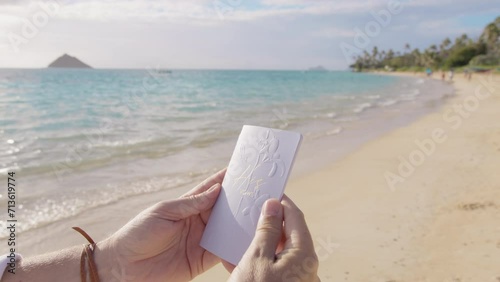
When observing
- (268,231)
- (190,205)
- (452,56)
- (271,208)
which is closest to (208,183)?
(190,205)

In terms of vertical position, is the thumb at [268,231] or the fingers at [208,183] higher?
the thumb at [268,231]

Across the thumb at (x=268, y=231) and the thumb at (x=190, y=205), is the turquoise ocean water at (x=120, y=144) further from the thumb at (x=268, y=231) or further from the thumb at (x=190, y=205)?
the thumb at (x=268, y=231)

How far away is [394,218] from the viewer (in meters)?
4.41

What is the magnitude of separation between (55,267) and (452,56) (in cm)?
7806

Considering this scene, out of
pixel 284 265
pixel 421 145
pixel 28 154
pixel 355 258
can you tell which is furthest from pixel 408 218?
pixel 28 154

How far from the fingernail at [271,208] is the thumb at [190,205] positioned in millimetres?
474

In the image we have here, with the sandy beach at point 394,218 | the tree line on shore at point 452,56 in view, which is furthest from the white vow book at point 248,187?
the tree line on shore at point 452,56

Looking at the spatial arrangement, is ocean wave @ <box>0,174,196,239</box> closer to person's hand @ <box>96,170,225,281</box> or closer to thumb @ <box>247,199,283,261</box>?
person's hand @ <box>96,170,225,281</box>

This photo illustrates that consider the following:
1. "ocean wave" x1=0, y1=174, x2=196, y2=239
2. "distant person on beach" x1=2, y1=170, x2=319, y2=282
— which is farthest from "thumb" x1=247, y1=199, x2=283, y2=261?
"ocean wave" x1=0, y1=174, x2=196, y2=239

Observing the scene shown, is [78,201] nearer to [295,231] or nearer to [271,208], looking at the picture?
[271,208]

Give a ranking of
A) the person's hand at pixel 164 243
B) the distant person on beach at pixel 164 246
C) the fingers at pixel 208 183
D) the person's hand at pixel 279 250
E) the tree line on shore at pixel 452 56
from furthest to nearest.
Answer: the tree line on shore at pixel 452 56 → the fingers at pixel 208 183 → the person's hand at pixel 164 243 → the distant person on beach at pixel 164 246 → the person's hand at pixel 279 250

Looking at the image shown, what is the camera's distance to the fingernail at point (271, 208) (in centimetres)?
158

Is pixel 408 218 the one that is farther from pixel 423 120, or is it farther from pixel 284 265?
pixel 423 120

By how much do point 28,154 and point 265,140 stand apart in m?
7.10
